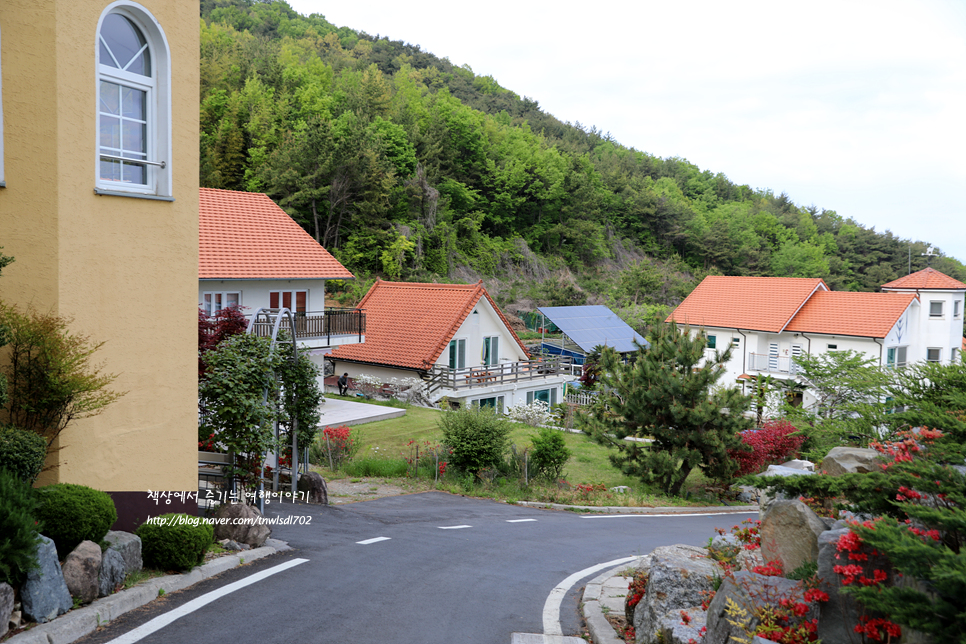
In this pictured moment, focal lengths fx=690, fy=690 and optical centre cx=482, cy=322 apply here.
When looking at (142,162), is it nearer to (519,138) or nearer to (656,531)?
(656,531)

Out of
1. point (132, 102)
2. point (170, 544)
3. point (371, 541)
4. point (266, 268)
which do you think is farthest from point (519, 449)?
point (132, 102)

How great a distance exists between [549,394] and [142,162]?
28738 millimetres

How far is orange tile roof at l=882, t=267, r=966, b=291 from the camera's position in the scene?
4216 cm

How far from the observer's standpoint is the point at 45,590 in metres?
6.04

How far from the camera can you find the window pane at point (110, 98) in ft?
27.0

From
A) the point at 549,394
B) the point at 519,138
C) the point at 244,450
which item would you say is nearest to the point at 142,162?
the point at 244,450

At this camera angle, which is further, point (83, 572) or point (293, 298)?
point (293, 298)

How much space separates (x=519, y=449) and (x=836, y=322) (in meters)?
28.3

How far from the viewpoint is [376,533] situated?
11773mm

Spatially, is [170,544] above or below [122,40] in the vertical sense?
below

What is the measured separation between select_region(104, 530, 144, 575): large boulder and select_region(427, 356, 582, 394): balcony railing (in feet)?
75.2

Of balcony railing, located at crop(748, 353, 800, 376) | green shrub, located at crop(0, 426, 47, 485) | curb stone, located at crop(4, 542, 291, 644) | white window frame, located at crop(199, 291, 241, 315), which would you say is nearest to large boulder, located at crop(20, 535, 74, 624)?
curb stone, located at crop(4, 542, 291, 644)

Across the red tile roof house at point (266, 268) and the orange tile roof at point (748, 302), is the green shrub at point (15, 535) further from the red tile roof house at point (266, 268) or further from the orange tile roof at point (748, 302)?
the orange tile roof at point (748, 302)

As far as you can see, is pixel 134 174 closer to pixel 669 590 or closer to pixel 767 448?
pixel 669 590
